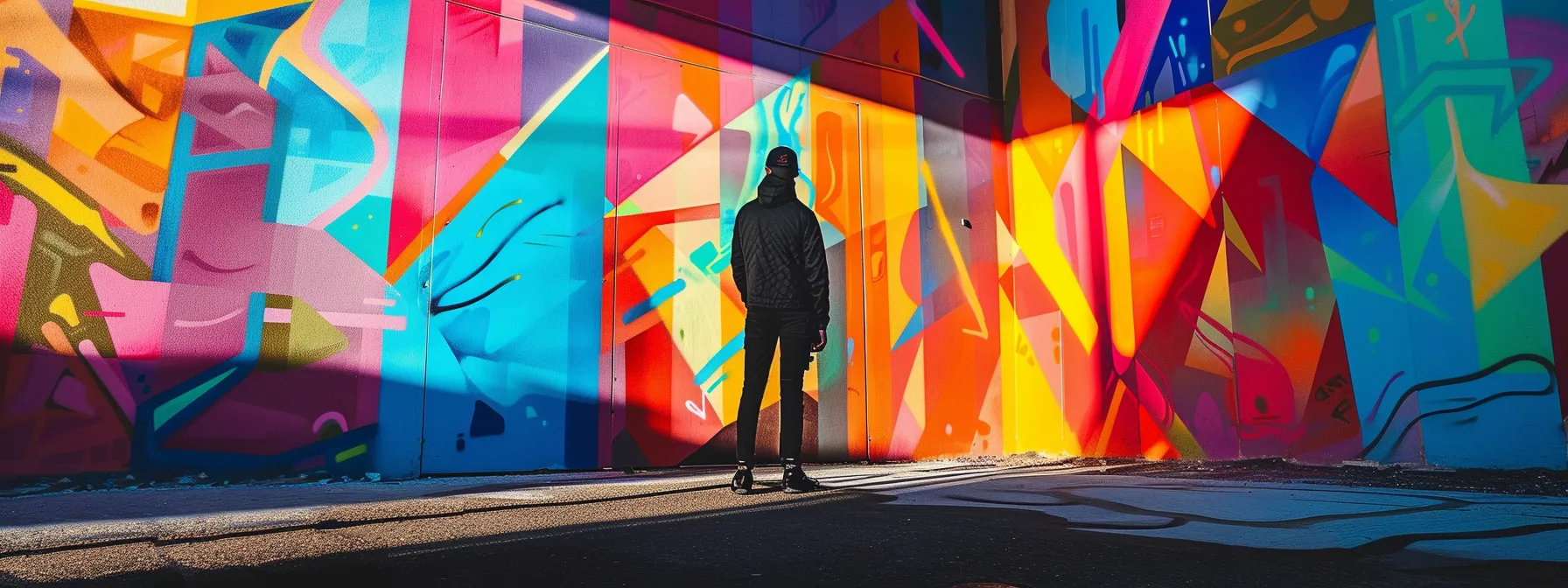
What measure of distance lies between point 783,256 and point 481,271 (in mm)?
1985

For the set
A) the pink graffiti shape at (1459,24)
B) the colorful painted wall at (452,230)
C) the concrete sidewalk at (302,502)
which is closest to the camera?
the concrete sidewalk at (302,502)

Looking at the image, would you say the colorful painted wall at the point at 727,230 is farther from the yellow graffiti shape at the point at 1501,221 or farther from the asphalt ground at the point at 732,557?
the asphalt ground at the point at 732,557

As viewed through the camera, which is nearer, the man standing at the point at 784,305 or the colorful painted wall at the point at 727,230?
the man standing at the point at 784,305

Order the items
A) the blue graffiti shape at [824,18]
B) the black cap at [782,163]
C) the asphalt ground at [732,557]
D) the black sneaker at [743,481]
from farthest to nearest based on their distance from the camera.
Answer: the blue graffiti shape at [824,18] → the black cap at [782,163] → the black sneaker at [743,481] → the asphalt ground at [732,557]

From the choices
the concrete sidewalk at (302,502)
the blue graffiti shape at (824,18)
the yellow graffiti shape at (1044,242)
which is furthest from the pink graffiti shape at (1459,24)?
the blue graffiti shape at (824,18)

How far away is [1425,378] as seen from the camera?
175 inches

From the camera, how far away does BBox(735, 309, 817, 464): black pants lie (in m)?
3.36

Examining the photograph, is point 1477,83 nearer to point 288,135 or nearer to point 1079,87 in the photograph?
point 1079,87

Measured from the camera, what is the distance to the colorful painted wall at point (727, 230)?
12.6 ft

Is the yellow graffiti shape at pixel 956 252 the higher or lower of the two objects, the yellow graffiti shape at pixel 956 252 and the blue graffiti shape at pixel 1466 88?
the lower

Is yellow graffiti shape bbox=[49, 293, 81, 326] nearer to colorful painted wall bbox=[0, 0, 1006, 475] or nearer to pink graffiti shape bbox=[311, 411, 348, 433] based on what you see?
colorful painted wall bbox=[0, 0, 1006, 475]

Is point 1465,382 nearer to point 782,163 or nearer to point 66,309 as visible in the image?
point 782,163

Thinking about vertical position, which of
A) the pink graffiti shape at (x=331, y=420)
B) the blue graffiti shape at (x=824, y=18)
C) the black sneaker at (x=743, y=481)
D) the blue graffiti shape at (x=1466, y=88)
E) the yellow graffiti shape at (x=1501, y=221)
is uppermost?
the blue graffiti shape at (x=824, y=18)

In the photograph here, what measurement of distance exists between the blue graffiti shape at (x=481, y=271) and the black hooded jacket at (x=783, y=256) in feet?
5.73
